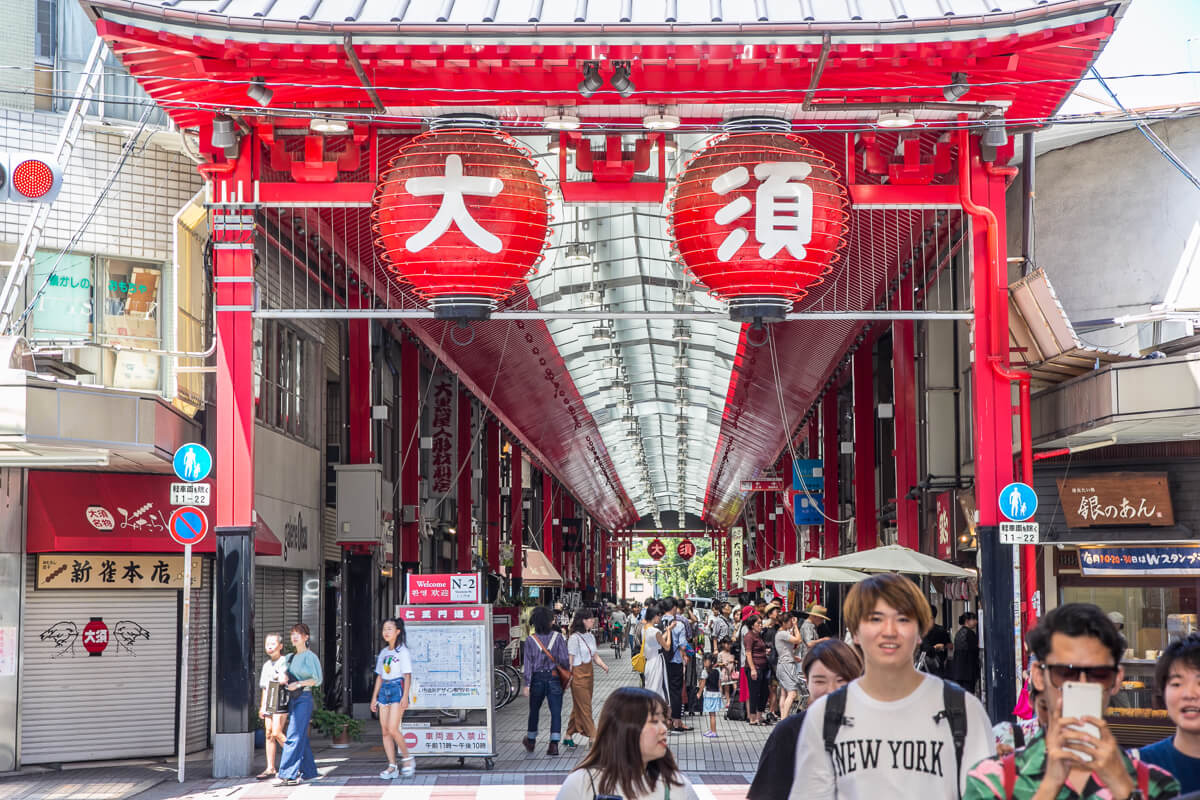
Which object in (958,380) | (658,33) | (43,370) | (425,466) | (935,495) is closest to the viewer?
(658,33)

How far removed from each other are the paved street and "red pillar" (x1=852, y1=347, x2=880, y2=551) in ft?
33.5

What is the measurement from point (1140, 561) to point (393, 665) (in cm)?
791

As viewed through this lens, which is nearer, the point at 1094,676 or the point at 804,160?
the point at 1094,676

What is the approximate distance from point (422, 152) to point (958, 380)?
1062 cm

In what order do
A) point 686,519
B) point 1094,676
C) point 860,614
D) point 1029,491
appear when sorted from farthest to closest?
point 686,519 → point 1029,491 → point 860,614 → point 1094,676

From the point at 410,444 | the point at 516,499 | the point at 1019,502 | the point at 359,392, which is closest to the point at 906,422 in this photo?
the point at 359,392

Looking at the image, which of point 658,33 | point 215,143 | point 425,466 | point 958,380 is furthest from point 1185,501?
point 425,466

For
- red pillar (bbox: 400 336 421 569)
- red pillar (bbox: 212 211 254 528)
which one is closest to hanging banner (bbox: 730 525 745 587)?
red pillar (bbox: 400 336 421 569)

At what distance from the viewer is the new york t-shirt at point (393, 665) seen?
14.9 m

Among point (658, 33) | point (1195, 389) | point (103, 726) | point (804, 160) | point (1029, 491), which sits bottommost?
point (103, 726)

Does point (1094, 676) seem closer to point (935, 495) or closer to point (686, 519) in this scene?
point (935, 495)

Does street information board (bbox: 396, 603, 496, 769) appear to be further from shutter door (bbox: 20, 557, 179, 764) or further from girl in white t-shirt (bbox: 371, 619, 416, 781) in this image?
shutter door (bbox: 20, 557, 179, 764)

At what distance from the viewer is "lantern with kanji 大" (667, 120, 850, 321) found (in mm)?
12320

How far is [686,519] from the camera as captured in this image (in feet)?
296
